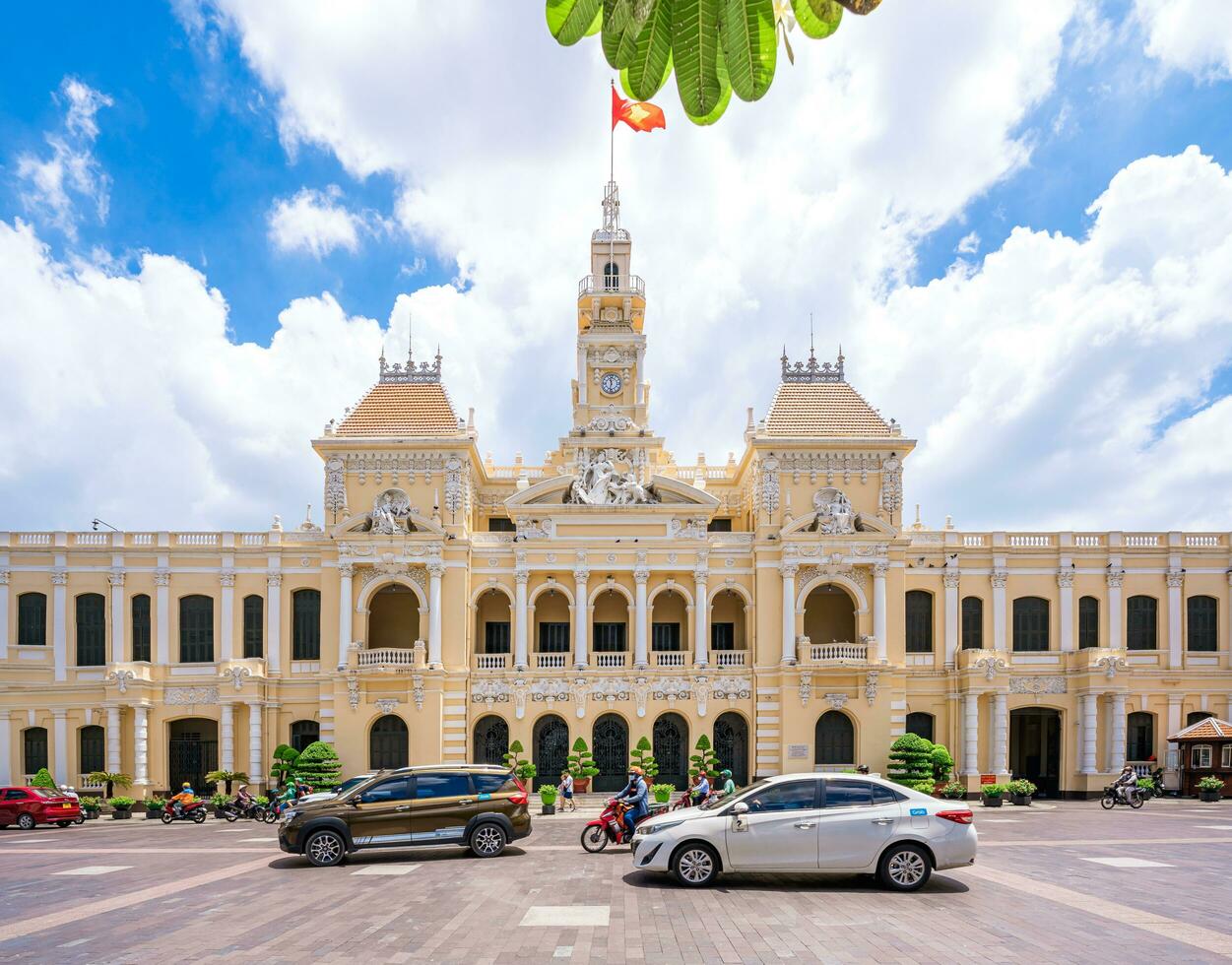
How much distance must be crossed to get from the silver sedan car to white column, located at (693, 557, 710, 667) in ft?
80.0

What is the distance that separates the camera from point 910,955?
10.6 meters

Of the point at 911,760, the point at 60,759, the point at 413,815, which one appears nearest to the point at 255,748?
the point at 60,759

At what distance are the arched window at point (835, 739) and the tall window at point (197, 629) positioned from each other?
24746mm

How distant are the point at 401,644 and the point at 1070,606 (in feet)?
91.4

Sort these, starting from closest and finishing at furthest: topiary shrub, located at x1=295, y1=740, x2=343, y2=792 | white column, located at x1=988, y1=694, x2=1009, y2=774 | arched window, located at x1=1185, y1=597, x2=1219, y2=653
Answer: topiary shrub, located at x1=295, y1=740, x2=343, y2=792, white column, located at x1=988, y1=694, x2=1009, y2=774, arched window, located at x1=1185, y1=597, x2=1219, y2=653

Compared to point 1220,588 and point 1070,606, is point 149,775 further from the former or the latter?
point 1220,588

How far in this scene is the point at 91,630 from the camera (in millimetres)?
40219

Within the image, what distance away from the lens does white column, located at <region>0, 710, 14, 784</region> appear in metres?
39.0

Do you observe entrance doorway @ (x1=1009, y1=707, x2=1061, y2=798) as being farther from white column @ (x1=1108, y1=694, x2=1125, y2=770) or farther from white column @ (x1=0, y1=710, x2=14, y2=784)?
white column @ (x1=0, y1=710, x2=14, y2=784)

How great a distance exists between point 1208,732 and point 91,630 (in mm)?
43814

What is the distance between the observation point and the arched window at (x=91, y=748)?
39438 millimetres

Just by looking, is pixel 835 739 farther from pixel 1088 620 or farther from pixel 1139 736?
pixel 1139 736

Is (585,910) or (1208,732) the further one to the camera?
(1208,732)

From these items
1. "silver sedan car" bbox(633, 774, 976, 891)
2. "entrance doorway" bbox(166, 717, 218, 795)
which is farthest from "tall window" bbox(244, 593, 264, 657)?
"silver sedan car" bbox(633, 774, 976, 891)
